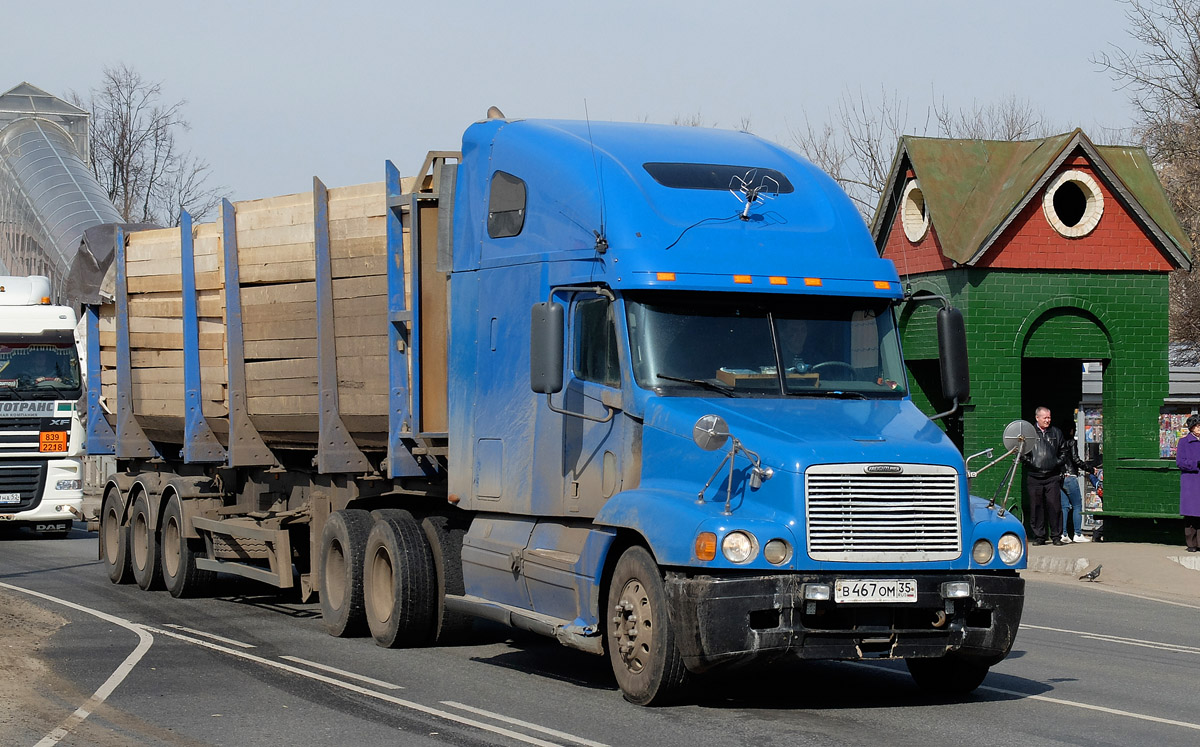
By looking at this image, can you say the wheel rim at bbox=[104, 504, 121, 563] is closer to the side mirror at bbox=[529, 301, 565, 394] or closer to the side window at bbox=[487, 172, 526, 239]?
the side window at bbox=[487, 172, 526, 239]

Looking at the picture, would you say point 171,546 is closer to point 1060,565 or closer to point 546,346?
point 546,346

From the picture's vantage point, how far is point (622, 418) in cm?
1000

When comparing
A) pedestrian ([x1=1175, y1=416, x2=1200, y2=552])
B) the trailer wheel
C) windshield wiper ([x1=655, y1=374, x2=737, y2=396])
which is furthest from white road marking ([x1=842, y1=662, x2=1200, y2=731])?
the trailer wheel

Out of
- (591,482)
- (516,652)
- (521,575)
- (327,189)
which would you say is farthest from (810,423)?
(327,189)

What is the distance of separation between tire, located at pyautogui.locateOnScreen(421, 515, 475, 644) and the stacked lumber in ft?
3.48

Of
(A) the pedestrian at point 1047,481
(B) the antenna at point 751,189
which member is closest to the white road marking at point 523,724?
(B) the antenna at point 751,189

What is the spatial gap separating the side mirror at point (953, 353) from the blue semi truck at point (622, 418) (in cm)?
2

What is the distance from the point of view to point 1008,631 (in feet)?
31.0

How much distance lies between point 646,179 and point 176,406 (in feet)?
27.4

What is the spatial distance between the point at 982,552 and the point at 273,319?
25.8 ft

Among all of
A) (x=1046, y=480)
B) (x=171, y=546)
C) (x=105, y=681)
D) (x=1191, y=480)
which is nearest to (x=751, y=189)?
(x=105, y=681)

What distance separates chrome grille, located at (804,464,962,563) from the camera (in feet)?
29.5

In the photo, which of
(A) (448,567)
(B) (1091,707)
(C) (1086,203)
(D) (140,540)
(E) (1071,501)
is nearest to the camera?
(B) (1091,707)

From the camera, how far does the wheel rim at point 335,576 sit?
44.2 feet
